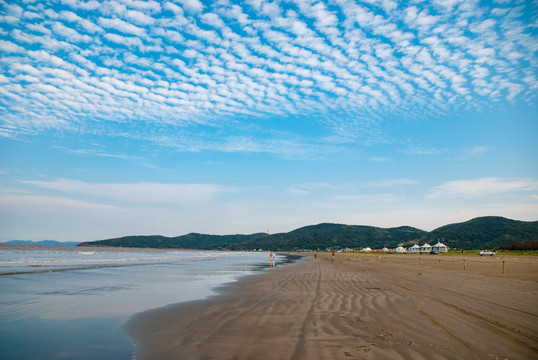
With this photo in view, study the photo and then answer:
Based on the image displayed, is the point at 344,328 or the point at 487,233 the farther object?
the point at 487,233

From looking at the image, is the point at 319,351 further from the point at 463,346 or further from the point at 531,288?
the point at 531,288

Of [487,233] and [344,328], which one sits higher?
[487,233]

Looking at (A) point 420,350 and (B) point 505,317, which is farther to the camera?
(B) point 505,317

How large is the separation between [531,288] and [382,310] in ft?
31.1

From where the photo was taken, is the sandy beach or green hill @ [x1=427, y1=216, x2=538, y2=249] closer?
the sandy beach

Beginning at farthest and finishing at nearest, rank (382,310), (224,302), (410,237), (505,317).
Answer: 1. (410,237)
2. (224,302)
3. (382,310)
4. (505,317)

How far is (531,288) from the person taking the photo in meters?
14.2

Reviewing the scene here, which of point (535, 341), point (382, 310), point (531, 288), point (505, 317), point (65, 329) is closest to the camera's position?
point (535, 341)

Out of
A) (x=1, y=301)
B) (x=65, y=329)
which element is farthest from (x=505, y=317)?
(x=1, y=301)

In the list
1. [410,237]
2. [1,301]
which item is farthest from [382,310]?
[410,237]

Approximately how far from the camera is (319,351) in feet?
18.9

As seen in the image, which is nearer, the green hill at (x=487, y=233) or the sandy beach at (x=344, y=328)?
the sandy beach at (x=344, y=328)

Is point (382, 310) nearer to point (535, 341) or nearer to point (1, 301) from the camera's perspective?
point (535, 341)

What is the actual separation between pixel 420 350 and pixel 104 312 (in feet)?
28.1
